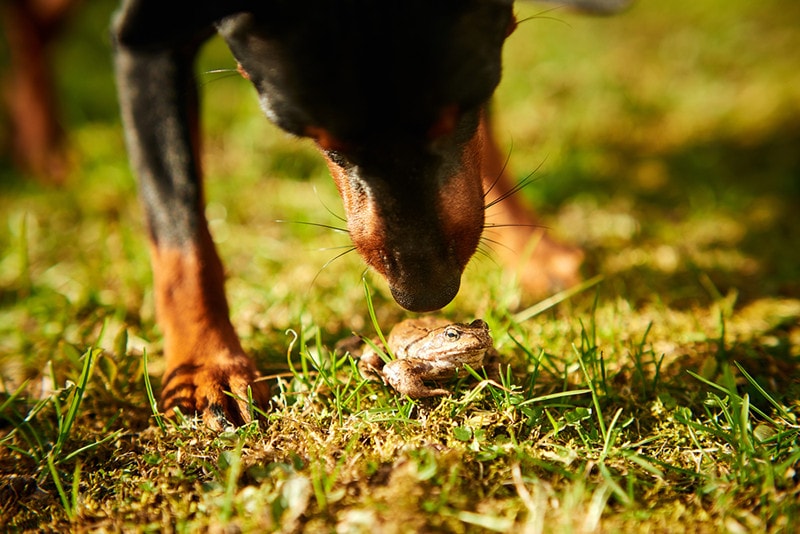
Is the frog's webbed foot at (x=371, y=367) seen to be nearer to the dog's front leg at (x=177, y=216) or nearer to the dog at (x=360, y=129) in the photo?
the dog at (x=360, y=129)

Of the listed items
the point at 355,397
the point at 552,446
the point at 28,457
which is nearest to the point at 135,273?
the point at 28,457

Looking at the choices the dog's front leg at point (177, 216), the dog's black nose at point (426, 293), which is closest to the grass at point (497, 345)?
the dog's front leg at point (177, 216)

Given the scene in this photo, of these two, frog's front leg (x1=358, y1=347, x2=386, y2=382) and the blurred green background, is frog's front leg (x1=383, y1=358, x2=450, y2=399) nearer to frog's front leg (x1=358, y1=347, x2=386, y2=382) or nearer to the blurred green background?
frog's front leg (x1=358, y1=347, x2=386, y2=382)

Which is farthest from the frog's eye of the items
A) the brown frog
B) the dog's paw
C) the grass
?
the dog's paw

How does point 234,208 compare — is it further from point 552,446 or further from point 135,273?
point 552,446

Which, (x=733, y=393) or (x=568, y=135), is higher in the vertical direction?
(x=568, y=135)
